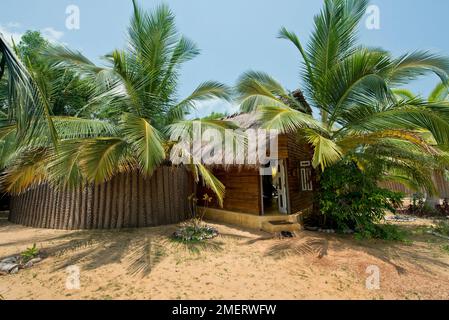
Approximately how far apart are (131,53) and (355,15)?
6.55 metres

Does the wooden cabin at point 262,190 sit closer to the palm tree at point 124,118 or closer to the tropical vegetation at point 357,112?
the tropical vegetation at point 357,112

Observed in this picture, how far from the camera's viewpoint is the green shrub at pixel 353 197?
6314mm

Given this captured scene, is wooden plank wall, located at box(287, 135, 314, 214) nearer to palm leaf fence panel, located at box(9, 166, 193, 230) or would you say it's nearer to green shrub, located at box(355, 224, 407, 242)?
green shrub, located at box(355, 224, 407, 242)

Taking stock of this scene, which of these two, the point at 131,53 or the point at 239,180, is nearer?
the point at 131,53

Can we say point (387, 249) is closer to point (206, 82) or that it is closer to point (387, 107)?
point (387, 107)

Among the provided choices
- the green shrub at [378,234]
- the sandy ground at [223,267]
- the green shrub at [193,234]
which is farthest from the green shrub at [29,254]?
the green shrub at [378,234]

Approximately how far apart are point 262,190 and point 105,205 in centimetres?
527

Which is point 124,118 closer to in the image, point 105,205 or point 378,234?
point 105,205

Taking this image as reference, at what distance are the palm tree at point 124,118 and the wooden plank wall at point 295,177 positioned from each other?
3432 mm

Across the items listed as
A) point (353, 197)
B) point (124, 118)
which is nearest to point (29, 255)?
point (124, 118)

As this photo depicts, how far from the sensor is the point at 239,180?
8.60m
